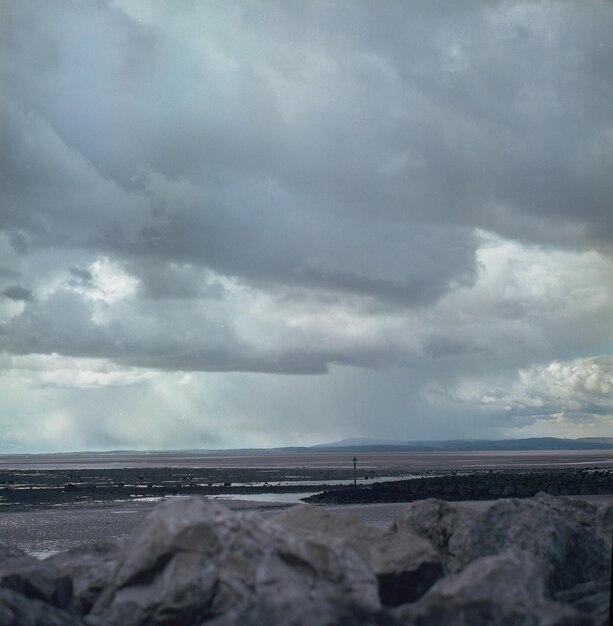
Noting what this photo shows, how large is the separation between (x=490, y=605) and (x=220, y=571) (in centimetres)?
335

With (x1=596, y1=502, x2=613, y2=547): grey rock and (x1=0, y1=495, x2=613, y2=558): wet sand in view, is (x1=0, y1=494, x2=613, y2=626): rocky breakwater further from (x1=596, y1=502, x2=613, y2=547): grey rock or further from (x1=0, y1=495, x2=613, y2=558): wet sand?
(x1=0, y1=495, x2=613, y2=558): wet sand

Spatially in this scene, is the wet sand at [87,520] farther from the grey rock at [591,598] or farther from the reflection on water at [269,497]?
the grey rock at [591,598]

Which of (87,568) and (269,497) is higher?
(87,568)

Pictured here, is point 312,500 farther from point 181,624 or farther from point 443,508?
point 181,624

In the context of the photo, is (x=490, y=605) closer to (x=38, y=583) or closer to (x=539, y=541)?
(x=539, y=541)

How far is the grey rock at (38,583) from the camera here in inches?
405

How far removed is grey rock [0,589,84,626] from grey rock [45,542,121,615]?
0.90 meters

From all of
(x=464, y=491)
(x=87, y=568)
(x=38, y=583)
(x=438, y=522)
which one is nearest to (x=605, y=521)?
(x=438, y=522)

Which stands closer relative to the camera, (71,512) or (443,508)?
(443,508)

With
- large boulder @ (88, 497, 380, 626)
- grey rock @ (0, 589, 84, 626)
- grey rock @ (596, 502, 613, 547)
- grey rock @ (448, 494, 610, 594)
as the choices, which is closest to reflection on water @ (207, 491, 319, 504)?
grey rock @ (596, 502, 613, 547)

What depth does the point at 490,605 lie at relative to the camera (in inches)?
324

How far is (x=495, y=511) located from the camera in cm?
1203

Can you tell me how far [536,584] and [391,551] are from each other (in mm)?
2614

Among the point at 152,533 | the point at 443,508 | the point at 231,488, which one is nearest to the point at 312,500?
the point at 231,488
